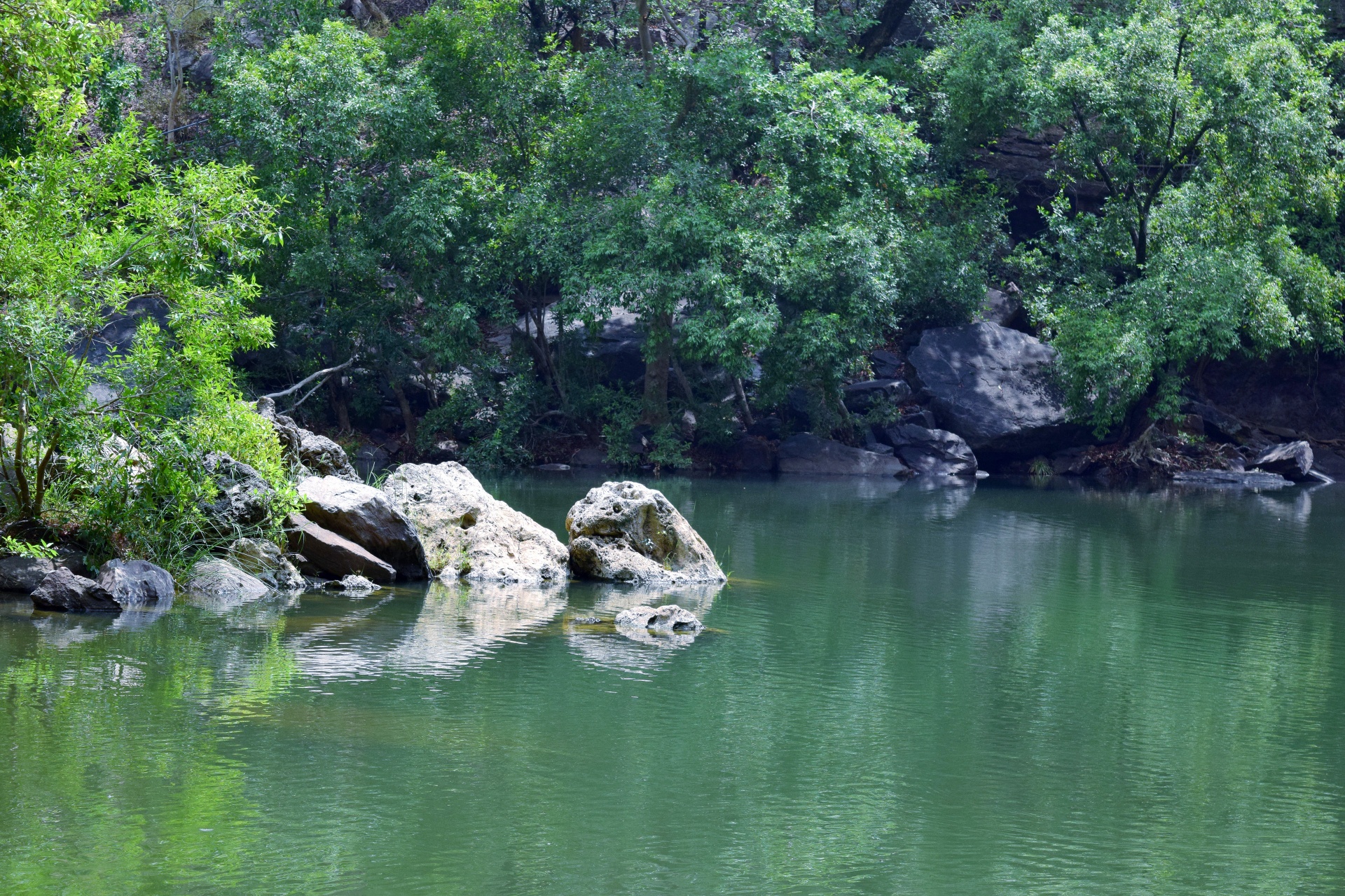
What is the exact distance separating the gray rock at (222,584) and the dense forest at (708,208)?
15.0m

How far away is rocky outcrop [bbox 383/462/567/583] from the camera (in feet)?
59.0

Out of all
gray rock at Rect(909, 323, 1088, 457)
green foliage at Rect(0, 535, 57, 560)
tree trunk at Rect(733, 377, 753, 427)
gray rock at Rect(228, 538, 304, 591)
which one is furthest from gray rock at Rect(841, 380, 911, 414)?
green foliage at Rect(0, 535, 57, 560)

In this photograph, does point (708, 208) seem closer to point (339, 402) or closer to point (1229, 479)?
point (339, 402)

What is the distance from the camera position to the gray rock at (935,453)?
124ft

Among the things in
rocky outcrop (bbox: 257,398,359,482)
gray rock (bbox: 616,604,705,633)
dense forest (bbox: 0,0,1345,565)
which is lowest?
gray rock (bbox: 616,604,705,633)

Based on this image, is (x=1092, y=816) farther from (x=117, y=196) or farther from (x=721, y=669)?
(x=117, y=196)

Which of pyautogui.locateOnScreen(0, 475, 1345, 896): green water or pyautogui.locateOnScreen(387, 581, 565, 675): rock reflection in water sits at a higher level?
pyautogui.locateOnScreen(387, 581, 565, 675): rock reflection in water

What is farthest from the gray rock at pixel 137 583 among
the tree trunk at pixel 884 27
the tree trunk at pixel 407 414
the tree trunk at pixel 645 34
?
the tree trunk at pixel 884 27

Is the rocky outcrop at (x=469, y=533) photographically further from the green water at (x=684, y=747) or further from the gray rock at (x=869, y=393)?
the gray rock at (x=869, y=393)

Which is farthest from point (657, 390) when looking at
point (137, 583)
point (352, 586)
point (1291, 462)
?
point (137, 583)

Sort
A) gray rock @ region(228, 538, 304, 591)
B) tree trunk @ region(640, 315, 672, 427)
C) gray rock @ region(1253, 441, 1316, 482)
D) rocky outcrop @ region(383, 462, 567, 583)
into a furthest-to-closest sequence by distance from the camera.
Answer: gray rock @ region(1253, 441, 1316, 482)
tree trunk @ region(640, 315, 672, 427)
rocky outcrop @ region(383, 462, 567, 583)
gray rock @ region(228, 538, 304, 591)

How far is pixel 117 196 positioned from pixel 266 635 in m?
5.27

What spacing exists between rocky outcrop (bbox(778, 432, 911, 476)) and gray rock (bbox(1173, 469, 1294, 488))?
311 inches

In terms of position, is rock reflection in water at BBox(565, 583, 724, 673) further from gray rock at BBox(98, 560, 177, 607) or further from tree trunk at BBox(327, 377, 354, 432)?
tree trunk at BBox(327, 377, 354, 432)
